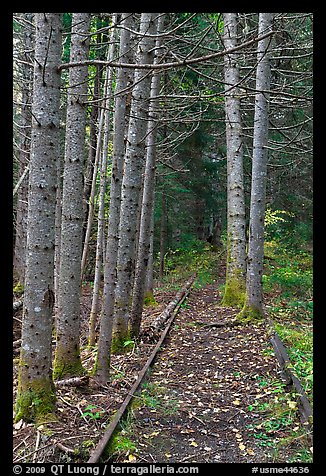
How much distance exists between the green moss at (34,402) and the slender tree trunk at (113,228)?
1.47 meters

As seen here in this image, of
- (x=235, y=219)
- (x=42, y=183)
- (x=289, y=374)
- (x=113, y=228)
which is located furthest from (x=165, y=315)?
(x=42, y=183)

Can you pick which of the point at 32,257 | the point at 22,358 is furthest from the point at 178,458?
the point at 32,257

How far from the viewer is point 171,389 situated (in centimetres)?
600

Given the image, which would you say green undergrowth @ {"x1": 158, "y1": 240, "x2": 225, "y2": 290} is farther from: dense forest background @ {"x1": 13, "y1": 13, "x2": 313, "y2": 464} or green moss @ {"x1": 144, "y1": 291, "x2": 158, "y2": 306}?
green moss @ {"x1": 144, "y1": 291, "x2": 158, "y2": 306}

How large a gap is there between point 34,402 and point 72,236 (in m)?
2.22

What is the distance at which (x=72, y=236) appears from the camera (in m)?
5.74

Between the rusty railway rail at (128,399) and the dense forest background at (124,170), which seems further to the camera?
the dense forest background at (124,170)

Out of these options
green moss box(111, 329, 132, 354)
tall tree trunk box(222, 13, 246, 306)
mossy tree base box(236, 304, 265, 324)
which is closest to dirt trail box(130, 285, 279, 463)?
mossy tree base box(236, 304, 265, 324)

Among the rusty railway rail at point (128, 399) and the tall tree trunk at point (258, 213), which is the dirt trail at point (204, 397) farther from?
the tall tree trunk at point (258, 213)

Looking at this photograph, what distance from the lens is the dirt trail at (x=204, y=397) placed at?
435cm

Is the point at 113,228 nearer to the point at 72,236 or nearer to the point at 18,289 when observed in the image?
the point at 72,236

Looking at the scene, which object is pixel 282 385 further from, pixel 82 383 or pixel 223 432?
pixel 82 383

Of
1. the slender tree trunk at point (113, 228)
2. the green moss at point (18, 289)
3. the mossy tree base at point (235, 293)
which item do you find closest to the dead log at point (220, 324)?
the mossy tree base at point (235, 293)
